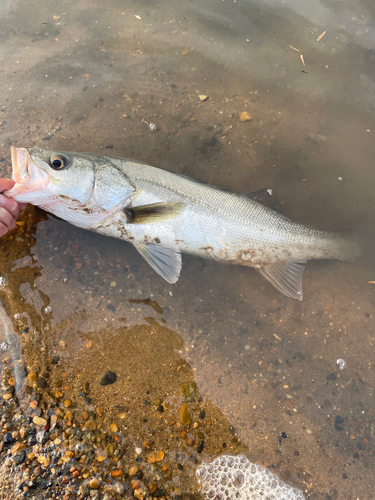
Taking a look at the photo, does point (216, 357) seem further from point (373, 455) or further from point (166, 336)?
point (373, 455)

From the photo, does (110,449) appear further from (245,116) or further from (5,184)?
(245,116)

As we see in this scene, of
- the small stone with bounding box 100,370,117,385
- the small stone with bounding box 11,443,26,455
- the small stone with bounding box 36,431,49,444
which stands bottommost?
the small stone with bounding box 11,443,26,455

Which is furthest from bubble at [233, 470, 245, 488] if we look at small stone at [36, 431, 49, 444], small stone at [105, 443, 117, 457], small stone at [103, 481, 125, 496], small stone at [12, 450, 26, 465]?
small stone at [12, 450, 26, 465]

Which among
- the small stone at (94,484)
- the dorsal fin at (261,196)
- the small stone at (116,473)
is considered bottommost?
the small stone at (94,484)

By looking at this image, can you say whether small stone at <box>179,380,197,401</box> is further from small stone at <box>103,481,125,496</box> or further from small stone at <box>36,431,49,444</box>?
small stone at <box>36,431,49,444</box>

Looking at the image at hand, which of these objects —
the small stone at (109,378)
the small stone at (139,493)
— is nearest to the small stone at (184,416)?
the small stone at (139,493)

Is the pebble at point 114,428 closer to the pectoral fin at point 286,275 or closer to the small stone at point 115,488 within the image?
the small stone at point 115,488
